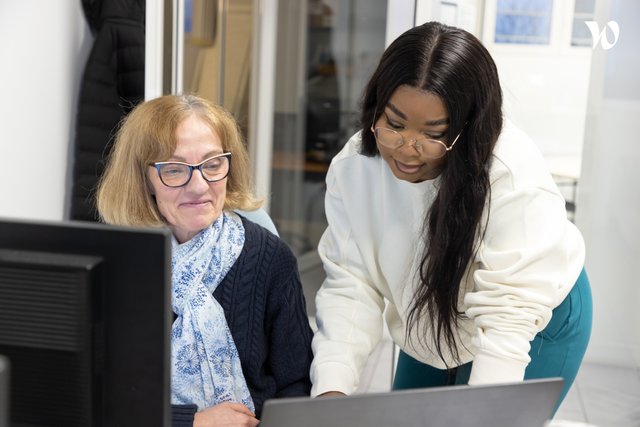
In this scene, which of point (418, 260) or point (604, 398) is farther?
point (604, 398)

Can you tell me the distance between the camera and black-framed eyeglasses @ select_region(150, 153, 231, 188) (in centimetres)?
143

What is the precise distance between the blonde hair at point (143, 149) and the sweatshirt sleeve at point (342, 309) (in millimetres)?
248

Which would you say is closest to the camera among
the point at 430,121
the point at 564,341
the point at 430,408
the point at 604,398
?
the point at 430,408

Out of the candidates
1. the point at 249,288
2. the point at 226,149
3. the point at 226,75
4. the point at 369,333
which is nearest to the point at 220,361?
the point at 249,288

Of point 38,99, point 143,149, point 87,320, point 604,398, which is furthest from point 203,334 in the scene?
point 604,398

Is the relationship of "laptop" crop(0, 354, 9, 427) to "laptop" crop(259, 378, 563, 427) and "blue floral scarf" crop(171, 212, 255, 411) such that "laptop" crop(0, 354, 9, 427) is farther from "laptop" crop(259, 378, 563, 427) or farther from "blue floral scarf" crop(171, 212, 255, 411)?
"blue floral scarf" crop(171, 212, 255, 411)

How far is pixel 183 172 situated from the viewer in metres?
1.44

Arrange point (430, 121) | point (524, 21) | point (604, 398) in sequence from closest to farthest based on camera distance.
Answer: point (430, 121), point (524, 21), point (604, 398)

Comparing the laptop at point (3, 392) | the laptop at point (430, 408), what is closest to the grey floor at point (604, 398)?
the laptop at point (430, 408)

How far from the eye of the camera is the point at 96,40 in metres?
3.12

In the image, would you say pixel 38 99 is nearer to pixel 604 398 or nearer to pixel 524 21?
pixel 524 21

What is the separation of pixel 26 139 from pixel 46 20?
1.41ft

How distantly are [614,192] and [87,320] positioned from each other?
2.44 metres

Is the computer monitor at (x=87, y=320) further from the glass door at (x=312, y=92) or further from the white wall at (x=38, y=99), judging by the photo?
the glass door at (x=312, y=92)
